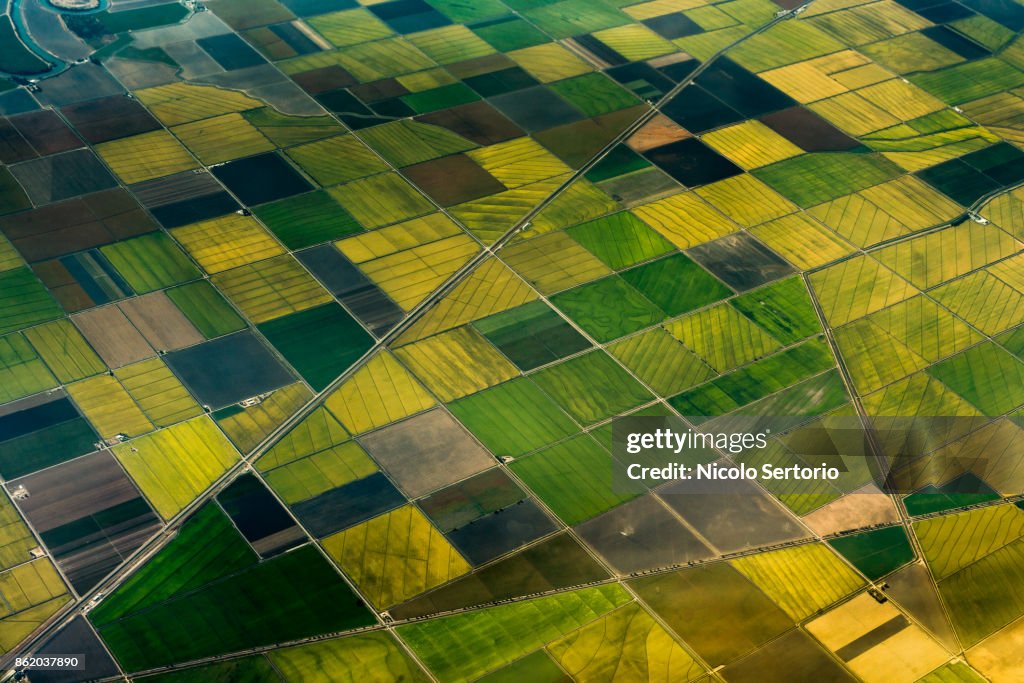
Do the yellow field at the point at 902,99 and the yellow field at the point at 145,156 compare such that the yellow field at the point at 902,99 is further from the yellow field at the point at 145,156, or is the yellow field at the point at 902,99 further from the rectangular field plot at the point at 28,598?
the rectangular field plot at the point at 28,598

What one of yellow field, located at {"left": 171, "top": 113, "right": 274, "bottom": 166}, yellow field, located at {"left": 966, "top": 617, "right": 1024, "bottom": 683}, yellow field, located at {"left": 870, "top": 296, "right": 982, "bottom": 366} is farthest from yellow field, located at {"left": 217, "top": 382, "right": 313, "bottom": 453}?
yellow field, located at {"left": 966, "top": 617, "right": 1024, "bottom": 683}

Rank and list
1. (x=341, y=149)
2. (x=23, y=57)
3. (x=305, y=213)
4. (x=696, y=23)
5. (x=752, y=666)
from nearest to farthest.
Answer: (x=752, y=666)
(x=305, y=213)
(x=341, y=149)
(x=23, y=57)
(x=696, y=23)

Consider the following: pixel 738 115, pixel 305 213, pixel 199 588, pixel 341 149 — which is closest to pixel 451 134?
pixel 341 149

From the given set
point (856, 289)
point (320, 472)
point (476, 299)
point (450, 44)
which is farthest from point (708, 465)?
point (450, 44)

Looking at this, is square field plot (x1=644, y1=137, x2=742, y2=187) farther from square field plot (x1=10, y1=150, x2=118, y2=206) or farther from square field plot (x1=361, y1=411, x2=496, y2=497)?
square field plot (x1=10, y1=150, x2=118, y2=206)

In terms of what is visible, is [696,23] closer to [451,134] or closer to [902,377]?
[451,134]

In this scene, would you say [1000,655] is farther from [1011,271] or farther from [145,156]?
[145,156]
